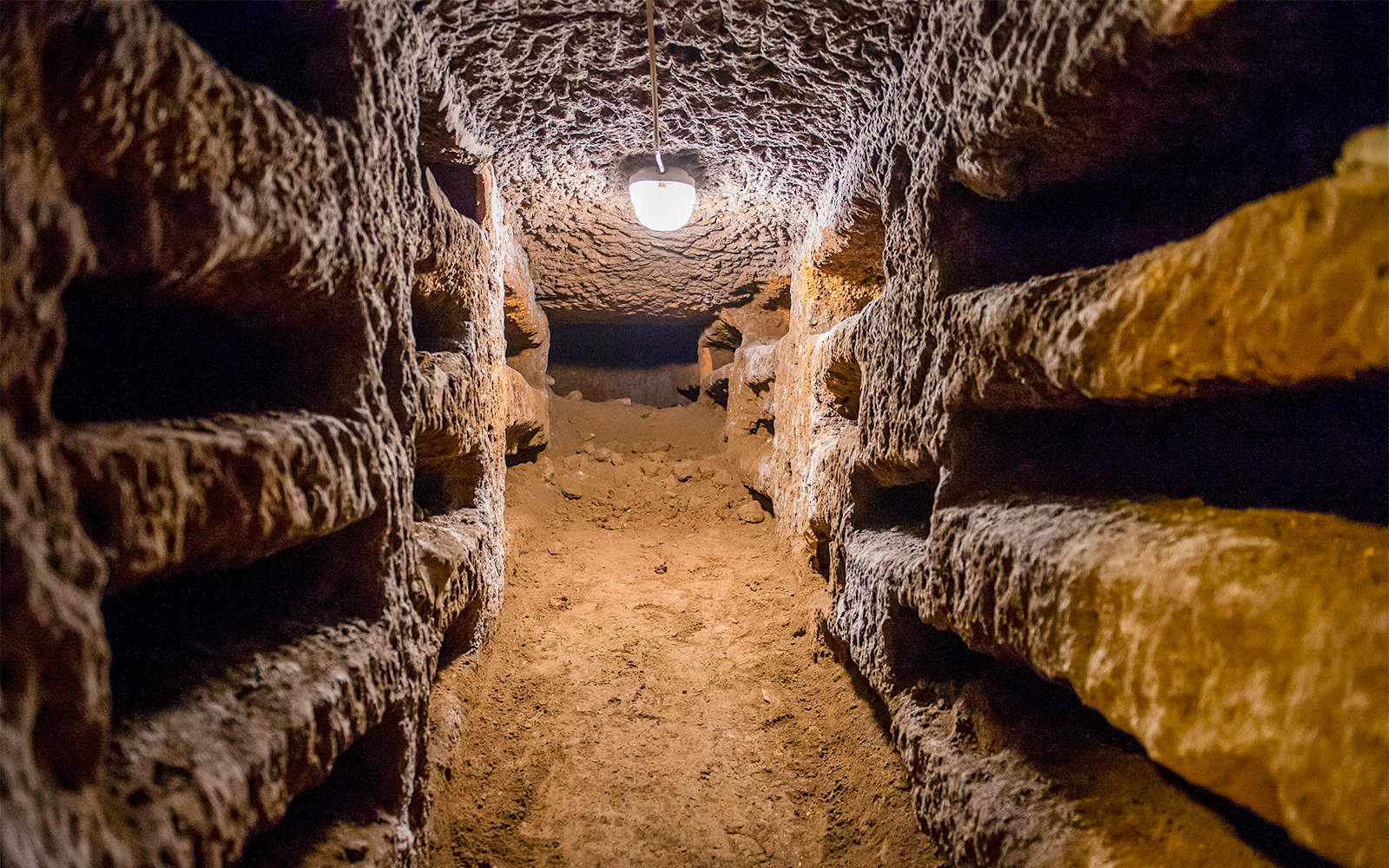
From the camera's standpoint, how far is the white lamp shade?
2.63 metres

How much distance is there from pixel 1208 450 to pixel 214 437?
151cm

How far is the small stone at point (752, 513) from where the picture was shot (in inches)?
148

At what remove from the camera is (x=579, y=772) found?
1874mm

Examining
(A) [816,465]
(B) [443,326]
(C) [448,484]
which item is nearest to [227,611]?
(C) [448,484]

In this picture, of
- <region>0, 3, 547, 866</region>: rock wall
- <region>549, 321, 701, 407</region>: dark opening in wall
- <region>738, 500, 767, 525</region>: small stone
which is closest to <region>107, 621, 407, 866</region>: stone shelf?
<region>0, 3, 547, 866</region>: rock wall

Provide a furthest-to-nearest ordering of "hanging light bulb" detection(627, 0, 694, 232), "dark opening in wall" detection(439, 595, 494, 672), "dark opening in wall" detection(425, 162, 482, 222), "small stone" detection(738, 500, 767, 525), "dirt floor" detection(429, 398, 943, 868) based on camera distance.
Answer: "small stone" detection(738, 500, 767, 525), "hanging light bulb" detection(627, 0, 694, 232), "dark opening in wall" detection(425, 162, 482, 222), "dark opening in wall" detection(439, 595, 494, 672), "dirt floor" detection(429, 398, 943, 868)

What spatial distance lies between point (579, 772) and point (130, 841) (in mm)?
1316

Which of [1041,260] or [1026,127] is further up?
[1026,127]

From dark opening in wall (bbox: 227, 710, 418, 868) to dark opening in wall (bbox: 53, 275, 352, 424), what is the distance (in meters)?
0.64

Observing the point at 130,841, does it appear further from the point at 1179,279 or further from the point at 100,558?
the point at 1179,279

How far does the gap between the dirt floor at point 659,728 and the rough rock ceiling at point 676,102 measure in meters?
1.48

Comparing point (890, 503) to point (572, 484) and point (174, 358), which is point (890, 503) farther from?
point (572, 484)

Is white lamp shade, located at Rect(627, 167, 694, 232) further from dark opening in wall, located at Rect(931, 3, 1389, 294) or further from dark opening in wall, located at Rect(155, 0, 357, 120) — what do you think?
dark opening in wall, located at Rect(155, 0, 357, 120)

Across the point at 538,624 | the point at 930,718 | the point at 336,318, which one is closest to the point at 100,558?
the point at 336,318
